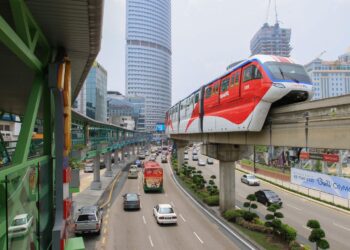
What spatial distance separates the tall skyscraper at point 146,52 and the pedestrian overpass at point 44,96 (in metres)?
182

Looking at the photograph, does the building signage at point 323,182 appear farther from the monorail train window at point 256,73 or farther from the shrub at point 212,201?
the monorail train window at point 256,73

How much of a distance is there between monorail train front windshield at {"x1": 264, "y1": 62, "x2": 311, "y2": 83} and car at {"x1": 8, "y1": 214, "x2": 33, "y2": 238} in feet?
35.6

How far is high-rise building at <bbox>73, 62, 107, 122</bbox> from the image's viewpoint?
100 metres

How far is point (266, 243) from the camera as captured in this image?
58.0 ft

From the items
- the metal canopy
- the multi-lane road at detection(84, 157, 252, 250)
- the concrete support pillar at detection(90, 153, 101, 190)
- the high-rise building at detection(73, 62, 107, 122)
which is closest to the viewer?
the metal canopy

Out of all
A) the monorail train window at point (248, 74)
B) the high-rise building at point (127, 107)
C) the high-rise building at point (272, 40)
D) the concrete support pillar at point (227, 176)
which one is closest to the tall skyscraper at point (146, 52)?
the high-rise building at point (127, 107)

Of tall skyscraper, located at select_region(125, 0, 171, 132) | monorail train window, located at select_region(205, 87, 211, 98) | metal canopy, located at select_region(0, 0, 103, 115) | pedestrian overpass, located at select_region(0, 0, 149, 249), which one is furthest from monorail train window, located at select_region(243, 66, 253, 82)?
tall skyscraper, located at select_region(125, 0, 171, 132)

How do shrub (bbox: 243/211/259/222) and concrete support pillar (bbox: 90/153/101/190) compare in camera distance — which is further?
concrete support pillar (bbox: 90/153/101/190)

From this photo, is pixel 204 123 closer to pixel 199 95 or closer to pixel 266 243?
pixel 199 95

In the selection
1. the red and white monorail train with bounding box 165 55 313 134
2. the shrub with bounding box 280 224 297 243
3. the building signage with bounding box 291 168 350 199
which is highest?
the red and white monorail train with bounding box 165 55 313 134

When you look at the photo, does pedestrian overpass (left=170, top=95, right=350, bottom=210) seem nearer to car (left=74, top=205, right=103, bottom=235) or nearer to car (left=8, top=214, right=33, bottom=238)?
car (left=8, top=214, right=33, bottom=238)

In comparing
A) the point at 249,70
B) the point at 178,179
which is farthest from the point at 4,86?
the point at 178,179

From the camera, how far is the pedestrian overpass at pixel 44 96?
19.4 feet

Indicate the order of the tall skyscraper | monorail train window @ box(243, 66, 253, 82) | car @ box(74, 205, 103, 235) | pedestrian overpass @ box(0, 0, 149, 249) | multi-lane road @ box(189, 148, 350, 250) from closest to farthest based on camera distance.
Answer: pedestrian overpass @ box(0, 0, 149, 249) → monorail train window @ box(243, 66, 253, 82) → car @ box(74, 205, 103, 235) → multi-lane road @ box(189, 148, 350, 250) → the tall skyscraper
